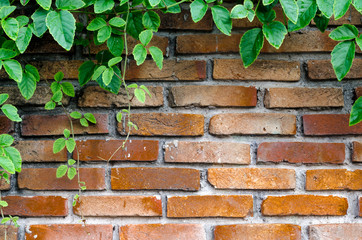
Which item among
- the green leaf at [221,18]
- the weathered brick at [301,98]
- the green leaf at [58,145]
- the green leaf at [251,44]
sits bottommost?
the green leaf at [58,145]

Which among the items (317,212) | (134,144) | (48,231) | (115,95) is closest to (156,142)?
(134,144)

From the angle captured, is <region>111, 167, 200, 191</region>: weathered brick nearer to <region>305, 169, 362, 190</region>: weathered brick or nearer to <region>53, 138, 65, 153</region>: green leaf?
<region>53, 138, 65, 153</region>: green leaf

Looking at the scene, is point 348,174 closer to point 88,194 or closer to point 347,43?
point 347,43

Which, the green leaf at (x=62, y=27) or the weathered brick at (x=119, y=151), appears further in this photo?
the weathered brick at (x=119, y=151)

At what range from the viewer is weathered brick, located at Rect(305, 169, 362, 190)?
0.95m

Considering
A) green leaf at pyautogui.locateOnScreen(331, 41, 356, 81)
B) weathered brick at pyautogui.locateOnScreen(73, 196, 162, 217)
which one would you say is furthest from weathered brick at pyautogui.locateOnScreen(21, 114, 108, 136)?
green leaf at pyautogui.locateOnScreen(331, 41, 356, 81)

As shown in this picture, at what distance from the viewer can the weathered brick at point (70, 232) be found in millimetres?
946

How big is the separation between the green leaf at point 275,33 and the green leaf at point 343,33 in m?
0.12

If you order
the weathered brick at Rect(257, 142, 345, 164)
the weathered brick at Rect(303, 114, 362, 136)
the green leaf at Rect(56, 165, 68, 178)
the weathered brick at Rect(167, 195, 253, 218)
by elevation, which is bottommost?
the weathered brick at Rect(167, 195, 253, 218)

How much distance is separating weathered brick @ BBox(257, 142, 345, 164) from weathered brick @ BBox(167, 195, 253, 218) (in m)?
0.15

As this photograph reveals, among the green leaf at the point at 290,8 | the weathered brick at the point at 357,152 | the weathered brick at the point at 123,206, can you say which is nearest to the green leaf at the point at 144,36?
the green leaf at the point at 290,8

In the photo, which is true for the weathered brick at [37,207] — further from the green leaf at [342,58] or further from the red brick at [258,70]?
the green leaf at [342,58]

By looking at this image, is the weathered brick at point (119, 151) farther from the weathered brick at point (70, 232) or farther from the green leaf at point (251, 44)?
the green leaf at point (251, 44)

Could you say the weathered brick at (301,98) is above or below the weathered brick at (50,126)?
above
